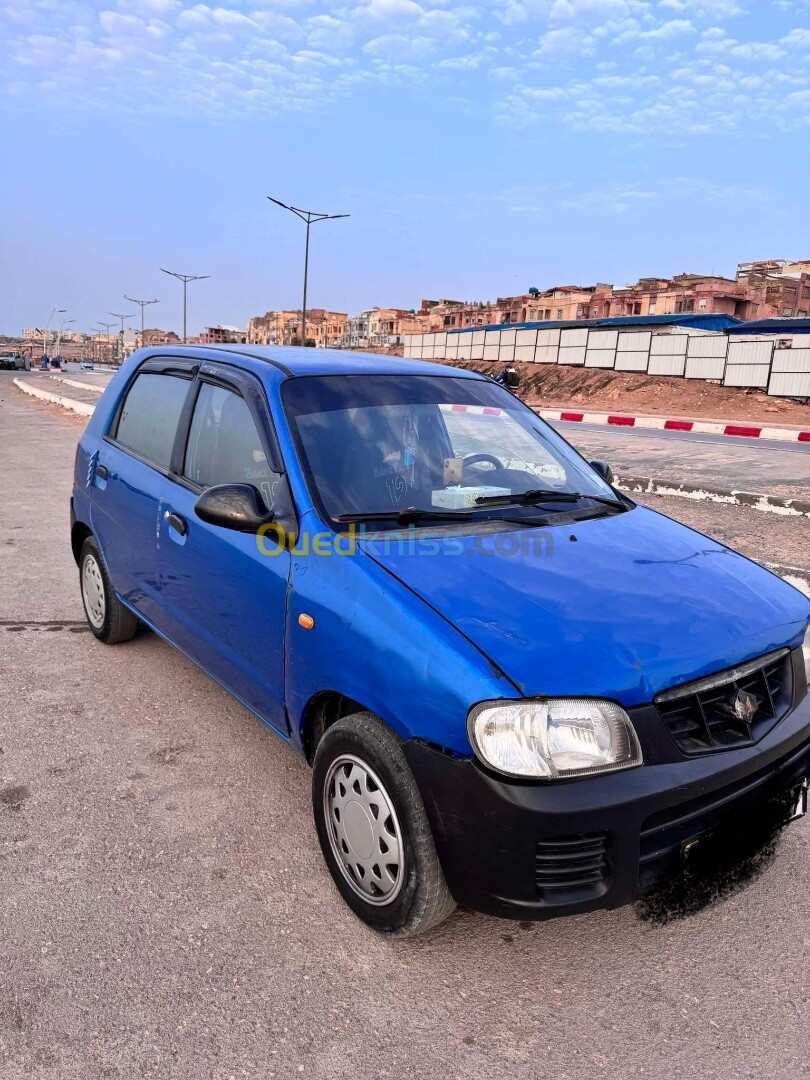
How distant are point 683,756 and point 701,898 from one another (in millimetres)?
674

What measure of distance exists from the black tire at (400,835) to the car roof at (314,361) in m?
1.51

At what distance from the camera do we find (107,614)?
174 inches

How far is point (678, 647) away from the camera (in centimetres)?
215

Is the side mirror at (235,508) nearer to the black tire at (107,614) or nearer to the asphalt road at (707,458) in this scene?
the black tire at (107,614)

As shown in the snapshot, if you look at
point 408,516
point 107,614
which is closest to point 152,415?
point 107,614

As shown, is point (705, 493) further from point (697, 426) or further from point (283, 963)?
point (697, 426)

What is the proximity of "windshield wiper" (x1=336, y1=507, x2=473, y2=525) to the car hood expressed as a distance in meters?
0.11


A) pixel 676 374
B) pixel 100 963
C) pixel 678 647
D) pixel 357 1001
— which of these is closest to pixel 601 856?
pixel 678 647

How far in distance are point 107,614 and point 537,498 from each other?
258 cm

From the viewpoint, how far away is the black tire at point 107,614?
4352 millimetres

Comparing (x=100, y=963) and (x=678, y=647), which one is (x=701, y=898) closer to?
(x=678, y=647)

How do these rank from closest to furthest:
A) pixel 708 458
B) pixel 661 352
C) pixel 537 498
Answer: pixel 537 498 < pixel 708 458 < pixel 661 352

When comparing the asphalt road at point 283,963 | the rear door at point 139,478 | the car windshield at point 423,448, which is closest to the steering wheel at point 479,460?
the car windshield at point 423,448

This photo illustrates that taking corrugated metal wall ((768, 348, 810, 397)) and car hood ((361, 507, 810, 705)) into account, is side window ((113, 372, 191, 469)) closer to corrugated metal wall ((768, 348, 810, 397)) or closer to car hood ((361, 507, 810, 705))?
car hood ((361, 507, 810, 705))
